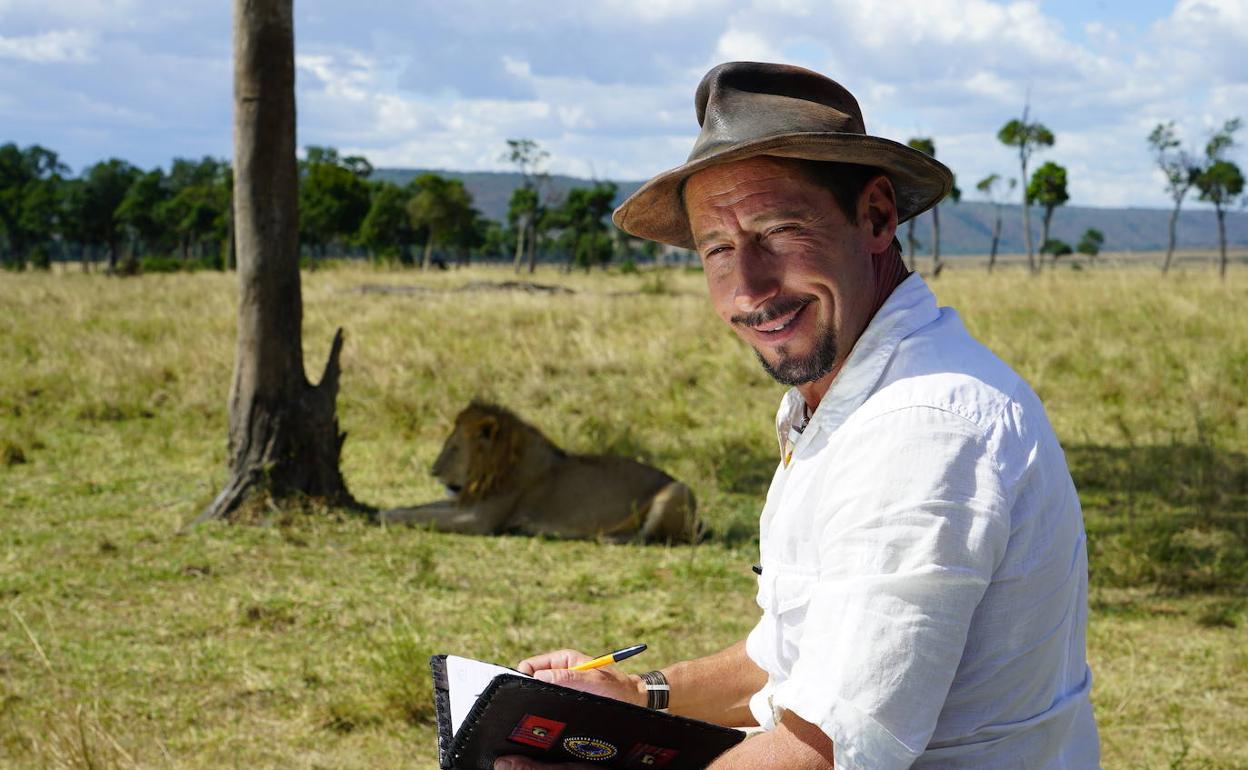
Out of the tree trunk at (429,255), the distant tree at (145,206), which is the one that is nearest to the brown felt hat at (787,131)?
the tree trunk at (429,255)

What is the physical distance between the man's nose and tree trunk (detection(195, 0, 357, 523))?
18.8ft

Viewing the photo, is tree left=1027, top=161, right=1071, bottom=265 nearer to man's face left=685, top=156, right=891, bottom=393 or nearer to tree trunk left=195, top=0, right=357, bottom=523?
tree trunk left=195, top=0, right=357, bottom=523

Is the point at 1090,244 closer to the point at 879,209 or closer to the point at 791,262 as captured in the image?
the point at 879,209

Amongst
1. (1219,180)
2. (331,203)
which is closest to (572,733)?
(1219,180)

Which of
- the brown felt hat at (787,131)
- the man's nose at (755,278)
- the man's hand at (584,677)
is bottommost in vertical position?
the man's hand at (584,677)

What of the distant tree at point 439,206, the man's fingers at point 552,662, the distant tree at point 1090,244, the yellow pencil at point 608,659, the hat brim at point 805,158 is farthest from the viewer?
the distant tree at point 1090,244

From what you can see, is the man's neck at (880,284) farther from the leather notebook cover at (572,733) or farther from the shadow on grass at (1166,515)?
the shadow on grass at (1166,515)

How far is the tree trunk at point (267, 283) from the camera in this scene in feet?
24.0

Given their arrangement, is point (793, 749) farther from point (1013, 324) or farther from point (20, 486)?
point (1013, 324)

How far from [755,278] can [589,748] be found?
35.7 inches

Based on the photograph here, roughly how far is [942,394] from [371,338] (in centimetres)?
1293

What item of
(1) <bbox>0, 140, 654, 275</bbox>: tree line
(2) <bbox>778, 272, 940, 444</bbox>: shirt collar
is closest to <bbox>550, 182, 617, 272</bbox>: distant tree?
(1) <bbox>0, 140, 654, 275</bbox>: tree line

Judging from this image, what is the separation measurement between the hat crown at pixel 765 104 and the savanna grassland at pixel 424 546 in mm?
2863

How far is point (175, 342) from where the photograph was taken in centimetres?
1425
